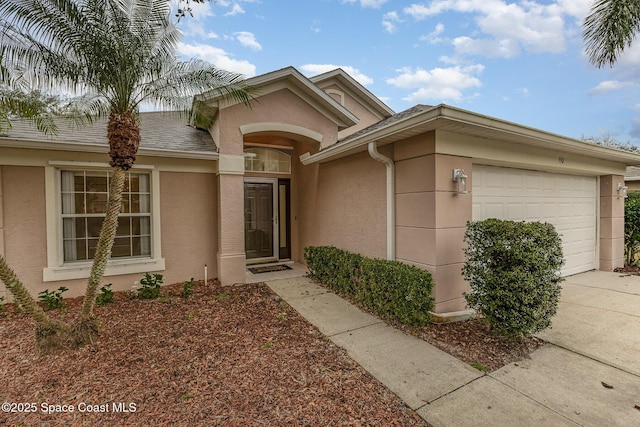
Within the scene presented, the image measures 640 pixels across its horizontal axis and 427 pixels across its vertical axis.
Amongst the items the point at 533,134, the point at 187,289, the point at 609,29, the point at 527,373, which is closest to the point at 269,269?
the point at 187,289

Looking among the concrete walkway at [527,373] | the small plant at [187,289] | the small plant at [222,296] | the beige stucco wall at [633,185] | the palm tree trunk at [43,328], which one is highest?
the beige stucco wall at [633,185]

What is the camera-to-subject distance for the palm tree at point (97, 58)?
3.82m

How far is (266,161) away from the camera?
882cm

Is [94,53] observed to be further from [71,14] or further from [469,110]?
[469,110]

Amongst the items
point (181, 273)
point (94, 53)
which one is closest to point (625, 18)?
point (94, 53)

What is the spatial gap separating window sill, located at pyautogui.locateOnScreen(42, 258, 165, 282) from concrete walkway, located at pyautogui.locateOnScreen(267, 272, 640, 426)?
377 centimetres

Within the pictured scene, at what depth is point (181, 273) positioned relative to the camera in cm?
672

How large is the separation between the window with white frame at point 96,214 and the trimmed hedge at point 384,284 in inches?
172

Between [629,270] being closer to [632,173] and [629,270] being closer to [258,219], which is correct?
[632,173]

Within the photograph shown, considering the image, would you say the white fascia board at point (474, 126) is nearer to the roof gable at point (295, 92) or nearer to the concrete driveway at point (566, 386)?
the roof gable at point (295, 92)

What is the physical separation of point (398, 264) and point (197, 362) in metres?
3.30

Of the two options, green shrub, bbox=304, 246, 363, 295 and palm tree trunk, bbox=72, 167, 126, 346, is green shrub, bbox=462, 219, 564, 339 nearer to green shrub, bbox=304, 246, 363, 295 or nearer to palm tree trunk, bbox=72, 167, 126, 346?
green shrub, bbox=304, 246, 363, 295

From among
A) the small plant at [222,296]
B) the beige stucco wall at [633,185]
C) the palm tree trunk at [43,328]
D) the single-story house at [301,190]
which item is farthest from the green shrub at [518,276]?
the beige stucco wall at [633,185]

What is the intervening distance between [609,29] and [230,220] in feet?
33.9
